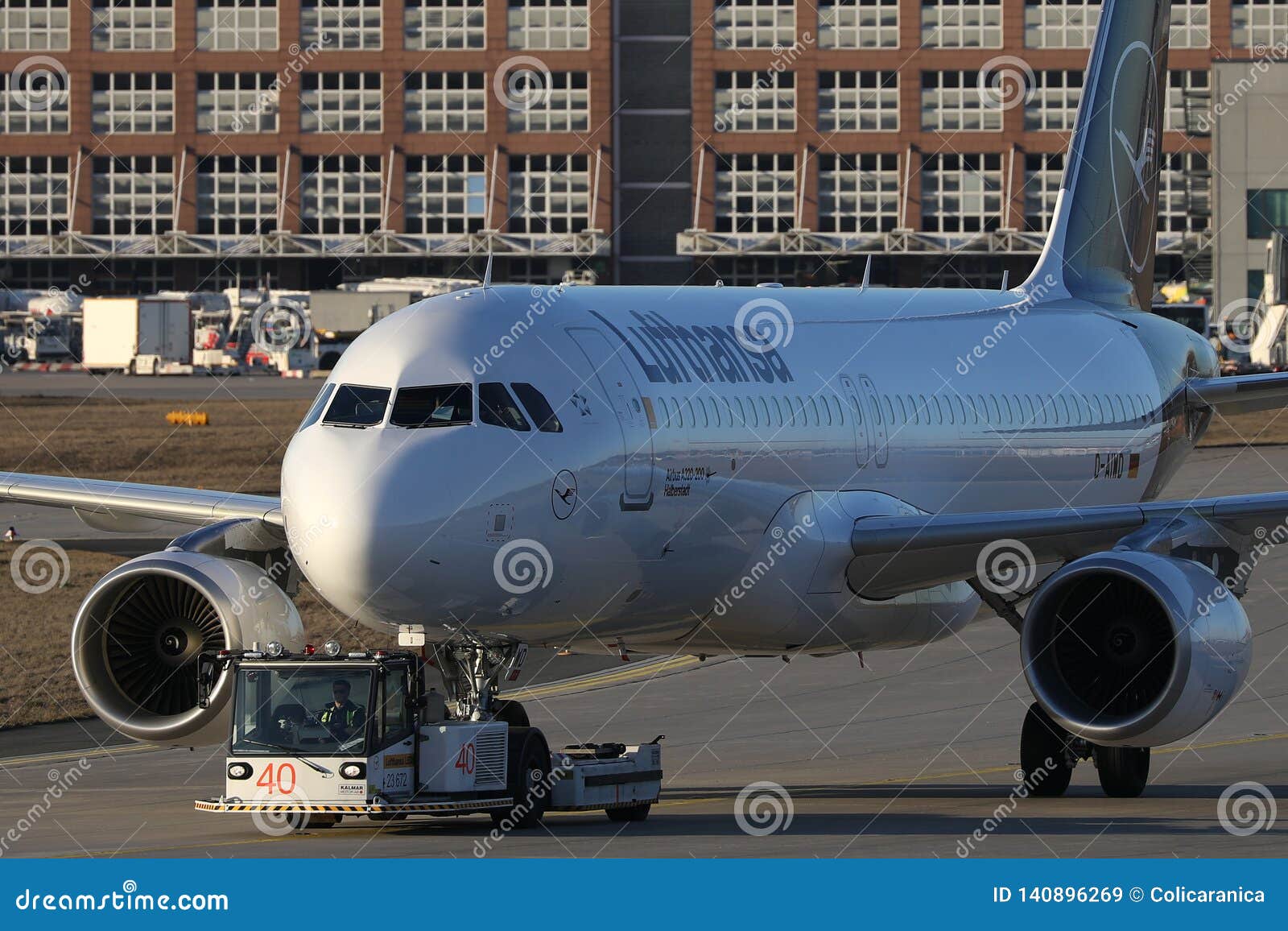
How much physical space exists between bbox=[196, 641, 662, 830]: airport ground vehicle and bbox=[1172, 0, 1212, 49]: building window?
113m

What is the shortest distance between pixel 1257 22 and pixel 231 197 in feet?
208

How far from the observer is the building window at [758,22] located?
125312mm

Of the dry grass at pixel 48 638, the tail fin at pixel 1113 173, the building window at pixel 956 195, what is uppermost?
the building window at pixel 956 195

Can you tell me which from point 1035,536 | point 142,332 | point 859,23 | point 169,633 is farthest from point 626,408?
point 142,332

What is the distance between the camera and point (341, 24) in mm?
124188

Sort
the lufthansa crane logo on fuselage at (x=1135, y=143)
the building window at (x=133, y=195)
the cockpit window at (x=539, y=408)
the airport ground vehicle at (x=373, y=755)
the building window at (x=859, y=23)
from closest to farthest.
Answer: the airport ground vehicle at (x=373, y=755)
the cockpit window at (x=539, y=408)
the lufthansa crane logo on fuselage at (x=1135, y=143)
the building window at (x=859, y=23)
the building window at (x=133, y=195)

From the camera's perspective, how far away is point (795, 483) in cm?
2361

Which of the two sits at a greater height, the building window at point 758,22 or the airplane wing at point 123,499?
the building window at point 758,22

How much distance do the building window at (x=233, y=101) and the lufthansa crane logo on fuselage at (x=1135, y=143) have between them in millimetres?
97543

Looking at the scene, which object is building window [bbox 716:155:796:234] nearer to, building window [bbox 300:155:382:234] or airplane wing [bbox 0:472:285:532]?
building window [bbox 300:155:382:234]

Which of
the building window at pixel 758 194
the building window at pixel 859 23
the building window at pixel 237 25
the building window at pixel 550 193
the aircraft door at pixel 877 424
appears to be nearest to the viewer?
the aircraft door at pixel 877 424

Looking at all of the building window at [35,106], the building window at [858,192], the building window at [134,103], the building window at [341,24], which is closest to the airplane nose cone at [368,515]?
the building window at [341,24]

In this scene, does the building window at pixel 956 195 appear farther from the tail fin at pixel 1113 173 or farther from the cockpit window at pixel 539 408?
the cockpit window at pixel 539 408

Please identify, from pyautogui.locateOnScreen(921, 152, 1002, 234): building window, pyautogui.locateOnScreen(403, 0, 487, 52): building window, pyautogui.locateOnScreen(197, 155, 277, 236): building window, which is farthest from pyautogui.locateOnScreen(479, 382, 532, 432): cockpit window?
pyautogui.locateOnScreen(197, 155, 277, 236): building window
